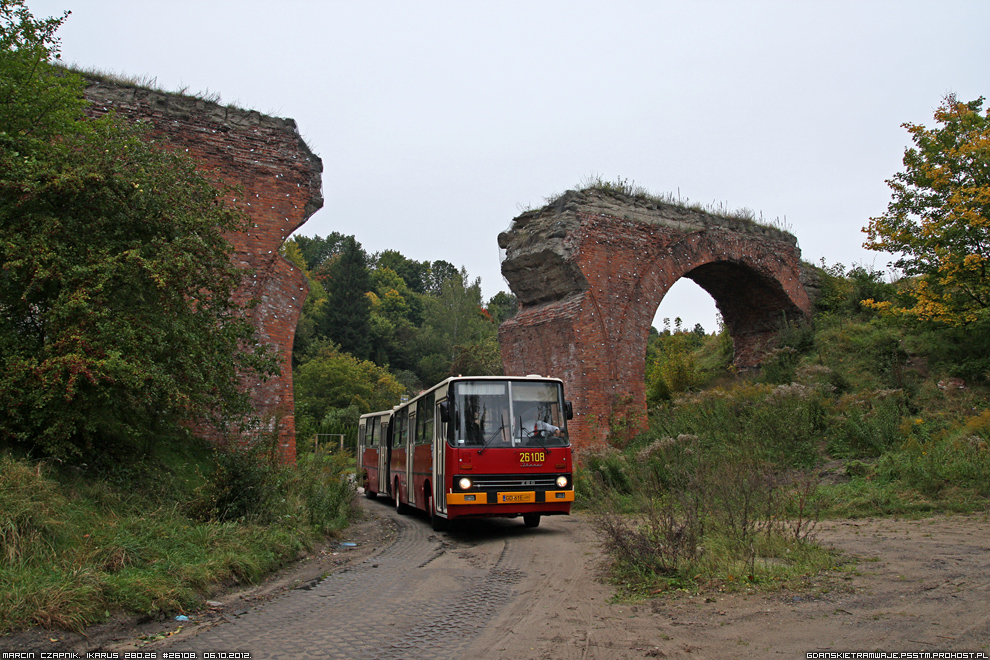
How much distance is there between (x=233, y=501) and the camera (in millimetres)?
7711

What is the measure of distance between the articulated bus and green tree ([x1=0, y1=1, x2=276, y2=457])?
10.9 feet

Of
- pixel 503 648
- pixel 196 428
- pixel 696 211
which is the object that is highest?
pixel 696 211

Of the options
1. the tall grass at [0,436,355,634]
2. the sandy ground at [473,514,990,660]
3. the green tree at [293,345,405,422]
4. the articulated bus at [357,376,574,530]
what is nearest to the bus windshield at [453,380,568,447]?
the articulated bus at [357,376,574,530]

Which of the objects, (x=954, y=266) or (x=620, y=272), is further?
(x=620, y=272)

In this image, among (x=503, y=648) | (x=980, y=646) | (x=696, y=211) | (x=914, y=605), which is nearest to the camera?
(x=980, y=646)

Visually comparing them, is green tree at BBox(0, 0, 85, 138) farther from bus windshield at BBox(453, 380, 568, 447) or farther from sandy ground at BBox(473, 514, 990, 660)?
sandy ground at BBox(473, 514, 990, 660)

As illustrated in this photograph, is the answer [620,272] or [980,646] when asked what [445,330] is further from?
[980,646]

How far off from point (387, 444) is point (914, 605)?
39.6 ft

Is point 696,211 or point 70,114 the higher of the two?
point 696,211

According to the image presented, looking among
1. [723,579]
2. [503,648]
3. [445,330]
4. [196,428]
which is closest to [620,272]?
[196,428]

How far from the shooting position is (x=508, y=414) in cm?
958

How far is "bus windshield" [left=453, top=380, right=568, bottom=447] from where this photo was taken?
939 cm

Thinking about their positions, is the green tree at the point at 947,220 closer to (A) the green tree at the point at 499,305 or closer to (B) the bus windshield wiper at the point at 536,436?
(B) the bus windshield wiper at the point at 536,436

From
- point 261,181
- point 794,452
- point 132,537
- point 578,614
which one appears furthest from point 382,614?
point 261,181
